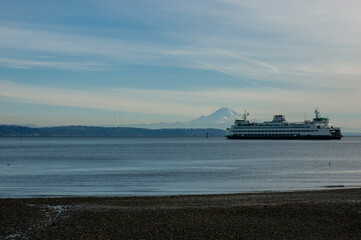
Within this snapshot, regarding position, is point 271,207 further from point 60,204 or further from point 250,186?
point 250,186

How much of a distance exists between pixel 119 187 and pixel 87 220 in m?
15.4

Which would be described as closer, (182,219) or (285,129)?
(182,219)

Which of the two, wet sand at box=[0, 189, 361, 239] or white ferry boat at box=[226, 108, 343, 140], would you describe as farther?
white ferry boat at box=[226, 108, 343, 140]

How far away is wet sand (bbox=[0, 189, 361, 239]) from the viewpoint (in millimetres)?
14734

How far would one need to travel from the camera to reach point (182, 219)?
1698 centimetres

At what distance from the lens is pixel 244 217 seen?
57.4 ft

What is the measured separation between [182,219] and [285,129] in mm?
161805

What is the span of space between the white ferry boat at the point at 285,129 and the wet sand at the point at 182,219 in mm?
151843

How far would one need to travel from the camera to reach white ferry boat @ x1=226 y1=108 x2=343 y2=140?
16850 centimetres

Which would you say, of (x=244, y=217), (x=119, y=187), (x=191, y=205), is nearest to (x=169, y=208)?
(x=191, y=205)

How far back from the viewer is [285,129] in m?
174

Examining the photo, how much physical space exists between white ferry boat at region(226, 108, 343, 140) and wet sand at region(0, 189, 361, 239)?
15184 centimetres

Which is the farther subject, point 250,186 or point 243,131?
point 243,131

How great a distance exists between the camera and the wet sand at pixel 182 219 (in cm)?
1473
